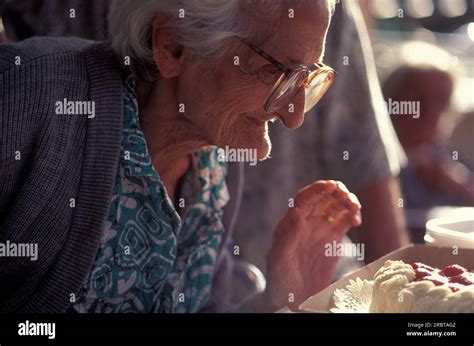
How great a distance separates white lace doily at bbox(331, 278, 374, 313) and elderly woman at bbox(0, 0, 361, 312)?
16 centimetres

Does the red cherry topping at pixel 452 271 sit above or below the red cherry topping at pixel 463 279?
above

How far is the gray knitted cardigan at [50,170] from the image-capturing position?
4.43 feet

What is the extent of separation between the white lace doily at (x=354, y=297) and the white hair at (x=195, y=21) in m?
0.49

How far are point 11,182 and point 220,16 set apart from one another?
0.49 m

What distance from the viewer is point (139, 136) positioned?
1.49 m

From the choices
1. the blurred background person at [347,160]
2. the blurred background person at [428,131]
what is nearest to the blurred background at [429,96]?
the blurred background person at [428,131]

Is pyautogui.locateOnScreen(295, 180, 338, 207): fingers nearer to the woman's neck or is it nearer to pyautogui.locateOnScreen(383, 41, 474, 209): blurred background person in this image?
the woman's neck

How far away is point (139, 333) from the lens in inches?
53.1

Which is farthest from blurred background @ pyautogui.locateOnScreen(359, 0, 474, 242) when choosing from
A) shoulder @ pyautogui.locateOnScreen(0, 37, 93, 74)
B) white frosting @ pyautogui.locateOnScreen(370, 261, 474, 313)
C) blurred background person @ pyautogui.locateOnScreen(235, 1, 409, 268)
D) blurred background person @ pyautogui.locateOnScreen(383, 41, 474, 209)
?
shoulder @ pyautogui.locateOnScreen(0, 37, 93, 74)

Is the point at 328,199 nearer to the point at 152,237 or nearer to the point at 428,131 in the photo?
the point at 152,237

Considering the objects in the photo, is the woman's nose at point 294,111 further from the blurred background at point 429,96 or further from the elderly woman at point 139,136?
the blurred background at point 429,96

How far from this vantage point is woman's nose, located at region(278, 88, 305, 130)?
4.83ft

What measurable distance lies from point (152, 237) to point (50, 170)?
0.30 metres

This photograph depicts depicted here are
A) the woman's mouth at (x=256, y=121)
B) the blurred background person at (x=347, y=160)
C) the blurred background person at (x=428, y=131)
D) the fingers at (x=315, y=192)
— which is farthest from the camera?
the blurred background person at (x=428, y=131)
